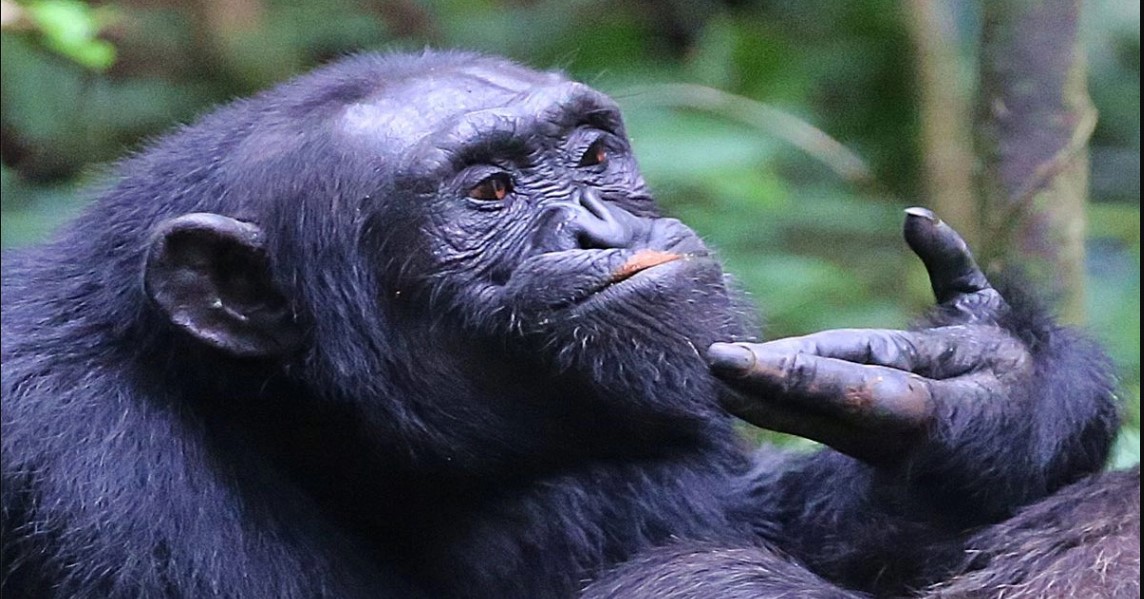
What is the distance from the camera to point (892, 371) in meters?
3.04

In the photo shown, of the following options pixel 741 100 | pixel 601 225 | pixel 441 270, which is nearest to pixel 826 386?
pixel 601 225

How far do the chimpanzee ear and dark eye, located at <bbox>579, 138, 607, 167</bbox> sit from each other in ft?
2.44

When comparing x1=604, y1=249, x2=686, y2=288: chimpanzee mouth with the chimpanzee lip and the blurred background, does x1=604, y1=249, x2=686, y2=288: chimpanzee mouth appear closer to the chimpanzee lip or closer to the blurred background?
the chimpanzee lip

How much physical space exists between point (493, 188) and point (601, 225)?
0.92 ft

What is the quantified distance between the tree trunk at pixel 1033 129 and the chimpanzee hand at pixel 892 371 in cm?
91

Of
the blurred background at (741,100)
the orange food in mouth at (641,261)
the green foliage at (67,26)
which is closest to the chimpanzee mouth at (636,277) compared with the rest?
the orange food in mouth at (641,261)

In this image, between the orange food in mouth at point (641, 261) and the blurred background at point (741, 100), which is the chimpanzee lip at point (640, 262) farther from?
the blurred background at point (741, 100)

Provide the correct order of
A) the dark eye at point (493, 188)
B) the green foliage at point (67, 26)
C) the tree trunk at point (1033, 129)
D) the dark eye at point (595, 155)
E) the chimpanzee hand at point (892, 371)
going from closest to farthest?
the chimpanzee hand at point (892, 371) → the dark eye at point (493, 188) → the dark eye at point (595, 155) → the tree trunk at point (1033, 129) → the green foliage at point (67, 26)

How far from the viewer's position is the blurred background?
6289 mm

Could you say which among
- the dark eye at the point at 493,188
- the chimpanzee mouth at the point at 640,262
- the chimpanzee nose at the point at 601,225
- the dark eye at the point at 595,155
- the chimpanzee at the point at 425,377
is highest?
the dark eye at the point at 595,155

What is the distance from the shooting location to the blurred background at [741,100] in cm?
629

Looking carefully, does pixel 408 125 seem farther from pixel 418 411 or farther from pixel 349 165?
pixel 418 411

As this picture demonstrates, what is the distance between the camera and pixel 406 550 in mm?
3564

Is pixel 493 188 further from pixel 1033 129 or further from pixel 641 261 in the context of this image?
pixel 1033 129
